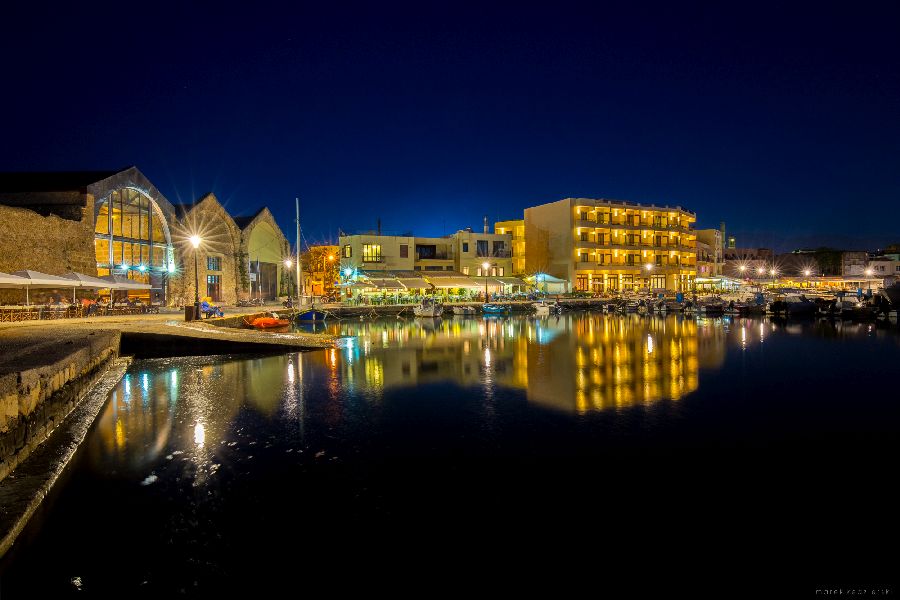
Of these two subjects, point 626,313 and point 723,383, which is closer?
point 723,383

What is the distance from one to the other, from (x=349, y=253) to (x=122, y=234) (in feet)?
81.0

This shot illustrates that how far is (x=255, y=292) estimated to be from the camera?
168 feet

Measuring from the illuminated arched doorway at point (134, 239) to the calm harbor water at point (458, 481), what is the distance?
65.3ft

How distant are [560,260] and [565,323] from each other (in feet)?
93.1

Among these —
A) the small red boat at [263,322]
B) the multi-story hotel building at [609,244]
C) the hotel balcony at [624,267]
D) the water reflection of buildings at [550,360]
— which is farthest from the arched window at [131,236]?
the hotel balcony at [624,267]

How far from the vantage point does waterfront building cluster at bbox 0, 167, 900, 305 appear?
1173 inches

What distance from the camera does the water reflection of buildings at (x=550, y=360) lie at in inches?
629

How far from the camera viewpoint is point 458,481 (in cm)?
873

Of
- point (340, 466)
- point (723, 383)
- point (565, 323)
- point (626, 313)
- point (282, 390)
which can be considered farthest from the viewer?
point (626, 313)

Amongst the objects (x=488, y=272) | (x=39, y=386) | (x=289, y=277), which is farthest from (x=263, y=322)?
(x=488, y=272)

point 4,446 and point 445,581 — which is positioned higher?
point 4,446

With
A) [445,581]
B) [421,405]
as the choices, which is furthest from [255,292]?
[445,581]

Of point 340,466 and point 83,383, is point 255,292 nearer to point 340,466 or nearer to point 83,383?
point 83,383

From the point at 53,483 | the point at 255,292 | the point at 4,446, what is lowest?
the point at 53,483
